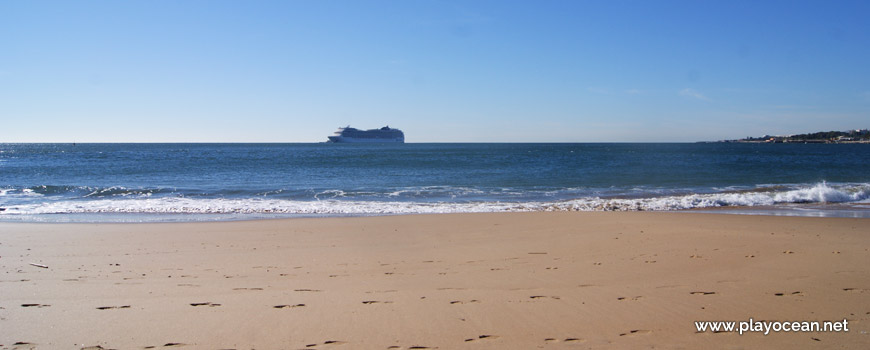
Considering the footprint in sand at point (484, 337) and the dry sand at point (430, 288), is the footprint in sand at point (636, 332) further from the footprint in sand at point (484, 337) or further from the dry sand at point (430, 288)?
the footprint in sand at point (484, 337)

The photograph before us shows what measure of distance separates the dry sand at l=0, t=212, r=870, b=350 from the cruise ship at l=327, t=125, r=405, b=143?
5039 inches

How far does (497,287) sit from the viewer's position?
5301 mm

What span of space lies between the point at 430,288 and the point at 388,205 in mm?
10167

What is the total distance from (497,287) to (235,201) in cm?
1345

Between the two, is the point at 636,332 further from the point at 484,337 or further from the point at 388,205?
the point at 388,205

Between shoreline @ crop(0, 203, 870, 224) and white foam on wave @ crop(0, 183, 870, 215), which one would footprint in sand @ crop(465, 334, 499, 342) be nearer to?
shoreline @ crop(0, 203, 870, 224)

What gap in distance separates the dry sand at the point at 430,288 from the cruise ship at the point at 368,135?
127991mm

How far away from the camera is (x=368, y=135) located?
139 m

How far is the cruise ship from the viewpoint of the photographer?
445 ft

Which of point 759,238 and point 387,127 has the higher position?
point 387,127

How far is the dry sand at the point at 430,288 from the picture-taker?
3.94 m

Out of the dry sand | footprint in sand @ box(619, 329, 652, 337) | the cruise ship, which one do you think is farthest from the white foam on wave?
the cruise ship

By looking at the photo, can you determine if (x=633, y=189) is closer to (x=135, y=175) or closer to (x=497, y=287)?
(x=497, y=287)

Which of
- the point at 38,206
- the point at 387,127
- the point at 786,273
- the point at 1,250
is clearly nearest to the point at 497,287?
the point at 786,273
